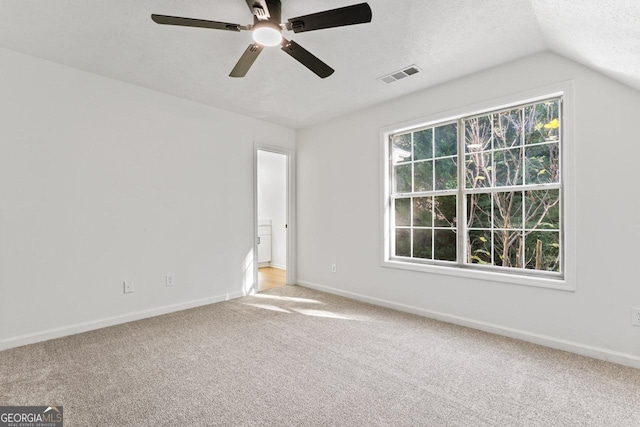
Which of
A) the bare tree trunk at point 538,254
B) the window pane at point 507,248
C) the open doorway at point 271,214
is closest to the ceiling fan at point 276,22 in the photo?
the window pane at point 507,248

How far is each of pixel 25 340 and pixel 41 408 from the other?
1.29m

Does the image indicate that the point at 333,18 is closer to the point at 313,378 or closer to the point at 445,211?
the point at 313,378

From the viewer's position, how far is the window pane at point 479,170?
3160mm

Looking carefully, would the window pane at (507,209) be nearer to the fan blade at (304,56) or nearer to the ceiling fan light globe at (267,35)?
the fan blade at (304,56)

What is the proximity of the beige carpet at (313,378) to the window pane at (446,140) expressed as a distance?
74.7 inches

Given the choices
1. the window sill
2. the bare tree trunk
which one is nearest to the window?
the bare tree trunk

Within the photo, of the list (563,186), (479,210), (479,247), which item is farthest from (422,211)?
(563,186)

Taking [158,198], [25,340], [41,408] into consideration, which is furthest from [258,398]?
[158,198]

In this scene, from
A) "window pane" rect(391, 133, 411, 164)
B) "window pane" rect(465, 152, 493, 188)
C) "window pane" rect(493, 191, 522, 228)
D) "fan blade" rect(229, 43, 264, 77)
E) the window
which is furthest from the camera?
"window pane" rect(391, 133, 411, 164)

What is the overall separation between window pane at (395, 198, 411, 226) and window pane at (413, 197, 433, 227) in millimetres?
81

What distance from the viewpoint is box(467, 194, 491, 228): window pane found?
3162mm

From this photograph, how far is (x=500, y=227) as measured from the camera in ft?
10.1

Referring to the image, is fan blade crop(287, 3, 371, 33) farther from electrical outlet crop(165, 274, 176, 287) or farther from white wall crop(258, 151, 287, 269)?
white wall crop(258, 151, 287, 269)

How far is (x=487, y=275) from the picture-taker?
302 cm
